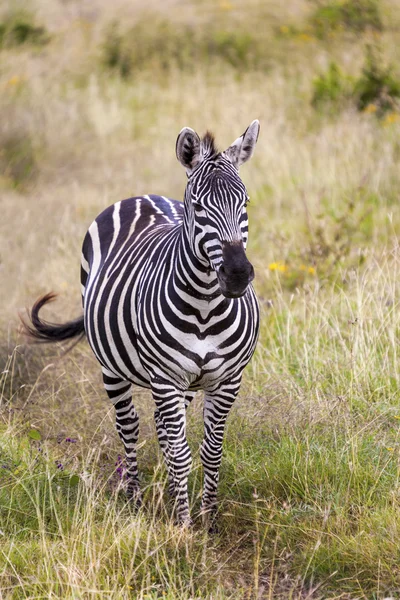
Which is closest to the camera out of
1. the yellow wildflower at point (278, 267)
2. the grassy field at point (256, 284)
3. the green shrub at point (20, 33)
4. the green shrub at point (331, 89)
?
the grassy field at point (256, 284)

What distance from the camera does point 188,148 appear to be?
11.1ft

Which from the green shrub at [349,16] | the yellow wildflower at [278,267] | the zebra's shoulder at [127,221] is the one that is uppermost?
the green shrub at [349,16]

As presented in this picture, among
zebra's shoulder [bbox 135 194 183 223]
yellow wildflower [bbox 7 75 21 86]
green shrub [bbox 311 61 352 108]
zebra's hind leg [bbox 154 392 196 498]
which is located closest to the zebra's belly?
zebra's hind leg [bbox 154 392 196 498]

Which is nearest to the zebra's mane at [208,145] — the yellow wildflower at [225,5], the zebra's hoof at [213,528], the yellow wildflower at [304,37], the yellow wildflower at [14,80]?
the zebra's hoof at [213,528]

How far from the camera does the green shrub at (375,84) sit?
10.9m

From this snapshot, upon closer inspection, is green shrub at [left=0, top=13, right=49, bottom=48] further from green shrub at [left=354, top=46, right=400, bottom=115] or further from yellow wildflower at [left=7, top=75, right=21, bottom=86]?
green shrub at [left=354, top=46, right=400, bottom=115]

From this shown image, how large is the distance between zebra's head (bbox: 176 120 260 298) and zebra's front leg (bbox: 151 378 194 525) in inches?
26.0

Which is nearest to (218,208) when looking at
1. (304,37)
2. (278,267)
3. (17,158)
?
(278,267)

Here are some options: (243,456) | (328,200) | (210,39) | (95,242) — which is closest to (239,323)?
(243,456)

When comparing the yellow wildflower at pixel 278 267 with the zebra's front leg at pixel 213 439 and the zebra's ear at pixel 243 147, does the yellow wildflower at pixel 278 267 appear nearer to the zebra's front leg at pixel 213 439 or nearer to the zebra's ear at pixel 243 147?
the zebra's front leg at pixel 213 439

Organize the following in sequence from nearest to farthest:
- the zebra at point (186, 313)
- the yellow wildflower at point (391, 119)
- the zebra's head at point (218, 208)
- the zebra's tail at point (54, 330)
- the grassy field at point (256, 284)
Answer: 1. the zebra's head at point (218, 208)
2. the zebra at point (186, 313)
3. the grassy field at point (256, 284)
4. the zebra's tail at point (54, 330)
5. the yellow wildflower at point (391, 119)

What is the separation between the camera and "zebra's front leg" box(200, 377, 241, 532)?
3.69 m

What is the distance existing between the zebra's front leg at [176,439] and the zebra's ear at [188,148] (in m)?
1.00

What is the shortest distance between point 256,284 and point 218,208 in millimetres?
3754
